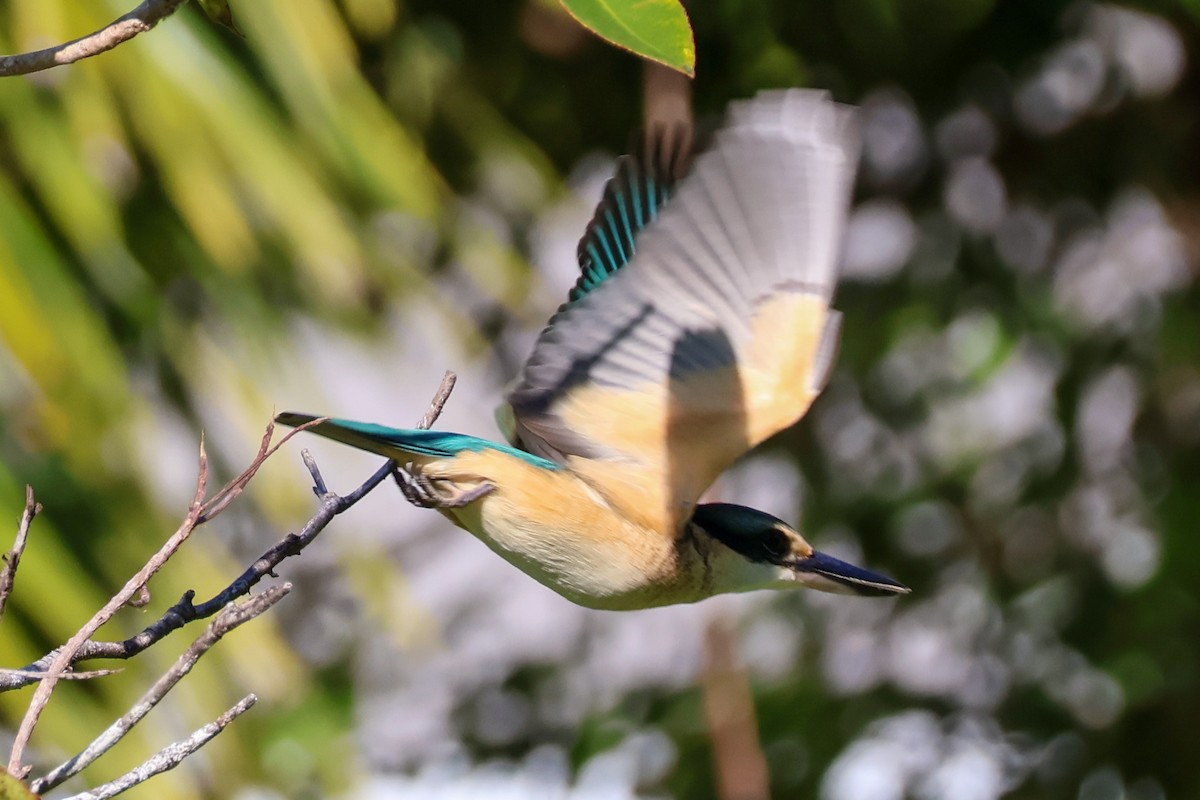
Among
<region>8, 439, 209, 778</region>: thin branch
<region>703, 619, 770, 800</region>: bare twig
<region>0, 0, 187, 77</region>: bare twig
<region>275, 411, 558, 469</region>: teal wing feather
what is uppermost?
<region>0, 0, 187, 77</region>: bare twig

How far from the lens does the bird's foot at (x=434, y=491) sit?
51.3 inches

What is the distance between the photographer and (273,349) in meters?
1.86

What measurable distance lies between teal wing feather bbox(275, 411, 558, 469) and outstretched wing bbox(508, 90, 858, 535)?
0.04 m

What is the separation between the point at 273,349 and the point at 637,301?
66cm

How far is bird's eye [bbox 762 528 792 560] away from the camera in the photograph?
1.55m

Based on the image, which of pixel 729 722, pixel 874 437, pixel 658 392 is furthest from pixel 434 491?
pixel 874 437

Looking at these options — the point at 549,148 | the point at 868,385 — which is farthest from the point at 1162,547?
the point at 549,148

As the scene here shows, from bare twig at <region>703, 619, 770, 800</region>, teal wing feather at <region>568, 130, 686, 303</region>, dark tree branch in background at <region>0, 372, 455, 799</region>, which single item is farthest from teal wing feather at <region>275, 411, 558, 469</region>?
bare twig at <region>703, 619, 770, 800</region>

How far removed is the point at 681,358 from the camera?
1365 millimetres

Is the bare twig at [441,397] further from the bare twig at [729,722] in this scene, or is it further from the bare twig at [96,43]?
the bare twig at [729,722]

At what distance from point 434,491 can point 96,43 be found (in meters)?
0.59

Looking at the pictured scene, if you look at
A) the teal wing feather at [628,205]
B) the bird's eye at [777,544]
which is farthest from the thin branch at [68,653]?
the bird's eye at [777,544]

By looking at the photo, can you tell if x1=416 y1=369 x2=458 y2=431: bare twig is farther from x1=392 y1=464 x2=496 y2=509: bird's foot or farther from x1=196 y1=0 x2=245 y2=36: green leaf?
x1=196 y1=0 x2=245 y2=36: green leaf

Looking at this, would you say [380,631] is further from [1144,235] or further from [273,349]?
[1144,235]
